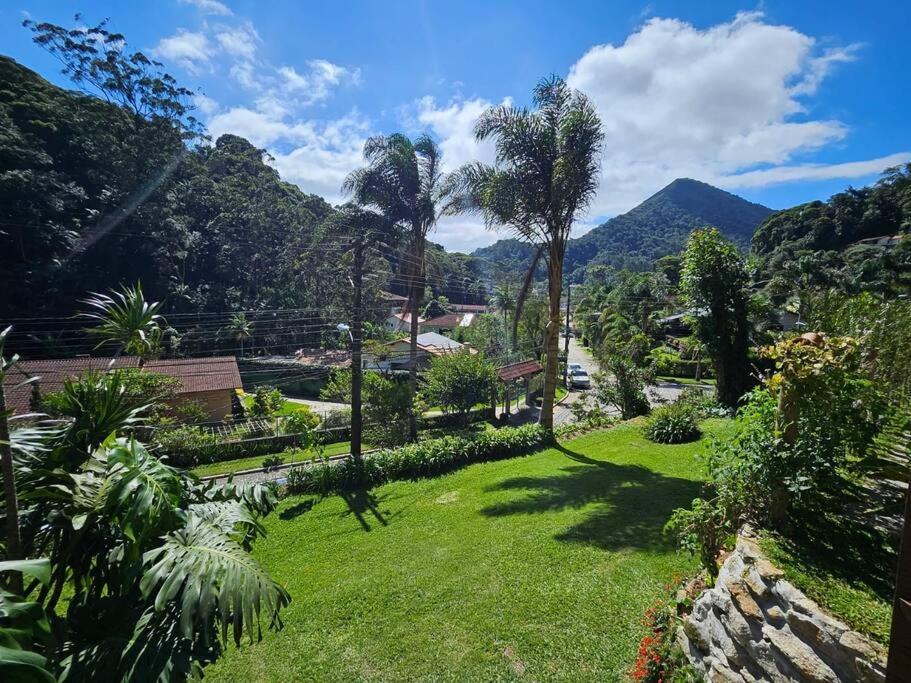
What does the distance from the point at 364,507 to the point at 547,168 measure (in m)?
9.95

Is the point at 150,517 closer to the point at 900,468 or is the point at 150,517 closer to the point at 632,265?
the point at 900,468

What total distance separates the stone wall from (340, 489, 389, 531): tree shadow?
256 inches

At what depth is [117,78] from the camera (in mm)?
30922

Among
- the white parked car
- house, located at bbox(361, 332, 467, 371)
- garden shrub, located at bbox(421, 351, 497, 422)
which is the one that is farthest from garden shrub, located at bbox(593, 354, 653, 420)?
house, located at bbox(361, 332, 467, 371)

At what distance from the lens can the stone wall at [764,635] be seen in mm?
2182

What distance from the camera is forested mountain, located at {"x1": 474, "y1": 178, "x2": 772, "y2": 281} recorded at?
15171 centimetres

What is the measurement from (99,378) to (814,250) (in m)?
64.6

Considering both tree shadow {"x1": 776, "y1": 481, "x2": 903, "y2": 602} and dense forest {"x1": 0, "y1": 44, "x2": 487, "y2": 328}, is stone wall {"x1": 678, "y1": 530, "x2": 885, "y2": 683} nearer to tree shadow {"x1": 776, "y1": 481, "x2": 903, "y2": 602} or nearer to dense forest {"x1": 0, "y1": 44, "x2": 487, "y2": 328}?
tree shadow {"x1": 776, "y1": 481, "x2": 903, "y2": 602}

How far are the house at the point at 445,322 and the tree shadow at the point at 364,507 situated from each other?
3942 cm

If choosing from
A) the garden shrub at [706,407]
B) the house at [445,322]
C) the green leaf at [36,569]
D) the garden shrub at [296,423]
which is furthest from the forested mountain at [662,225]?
the green leaf at [36,569]

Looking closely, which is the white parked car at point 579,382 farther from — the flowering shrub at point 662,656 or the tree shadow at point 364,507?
the flowering shrub at point 662,656

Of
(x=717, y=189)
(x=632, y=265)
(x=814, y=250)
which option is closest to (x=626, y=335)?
(x=814, y=250)

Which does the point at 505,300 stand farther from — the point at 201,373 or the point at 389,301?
the point at 201,373

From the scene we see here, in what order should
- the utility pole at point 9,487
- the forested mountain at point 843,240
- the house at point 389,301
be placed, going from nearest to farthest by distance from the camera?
1. the utility pole at point 9,487
2. the forested mountain at point 843,240
3. the house at point 389,301
